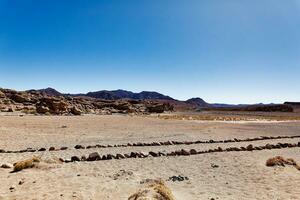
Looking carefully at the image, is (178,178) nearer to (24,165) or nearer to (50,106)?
(24,165)

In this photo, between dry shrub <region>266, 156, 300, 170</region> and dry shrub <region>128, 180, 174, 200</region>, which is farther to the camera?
dry shrub <region>266, 156, 300, 170</region>

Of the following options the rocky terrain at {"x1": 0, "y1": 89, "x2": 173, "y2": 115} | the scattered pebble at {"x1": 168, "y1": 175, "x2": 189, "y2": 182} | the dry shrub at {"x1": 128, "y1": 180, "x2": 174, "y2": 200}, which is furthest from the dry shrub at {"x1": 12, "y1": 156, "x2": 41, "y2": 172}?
the rocky terrain at {"x1": 0, "y1": 89, "x2": 173, "y2": 115}

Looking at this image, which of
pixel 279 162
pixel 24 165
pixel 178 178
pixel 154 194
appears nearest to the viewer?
pixel 154 194

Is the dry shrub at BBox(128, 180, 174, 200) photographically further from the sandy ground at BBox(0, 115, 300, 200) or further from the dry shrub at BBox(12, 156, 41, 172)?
the dry shrub at BBox(12, 156, 41, 172)

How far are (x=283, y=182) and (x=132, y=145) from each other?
10015 mm

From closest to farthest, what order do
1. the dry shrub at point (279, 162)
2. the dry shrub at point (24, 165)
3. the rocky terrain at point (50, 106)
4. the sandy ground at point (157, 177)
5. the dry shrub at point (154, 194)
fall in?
the dry shrub at point (154, 194) → the sandy ground at point (157, 177) → the dry shrub at point (24, 165) → the dry shrub at point (279, 162) → the rocky terrain at point (50, 106)

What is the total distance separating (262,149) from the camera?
2034 centimetres

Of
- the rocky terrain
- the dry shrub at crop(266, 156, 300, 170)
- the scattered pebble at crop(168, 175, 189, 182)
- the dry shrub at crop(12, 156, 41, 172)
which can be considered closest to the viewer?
the scattered pebble at crop(168, 175, 189, 182)

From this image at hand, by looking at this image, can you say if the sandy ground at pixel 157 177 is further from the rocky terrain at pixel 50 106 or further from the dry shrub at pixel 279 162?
the rocky terrain at pixel 50 106

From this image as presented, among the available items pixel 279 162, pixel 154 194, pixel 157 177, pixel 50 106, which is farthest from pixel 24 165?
pixel 50 106

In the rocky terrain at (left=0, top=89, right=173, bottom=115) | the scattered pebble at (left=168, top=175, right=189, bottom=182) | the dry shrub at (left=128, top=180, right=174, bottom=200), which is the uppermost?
the rocky terrain at (left=0, top=89, right=173, bottom=115)

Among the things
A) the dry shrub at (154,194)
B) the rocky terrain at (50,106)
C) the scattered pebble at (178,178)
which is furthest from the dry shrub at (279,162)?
the rocky terrain at (50,106)

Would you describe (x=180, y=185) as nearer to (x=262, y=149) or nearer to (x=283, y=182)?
(x=283, y=182)

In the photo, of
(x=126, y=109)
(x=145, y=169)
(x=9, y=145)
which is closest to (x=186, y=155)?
(x=145, y=169)
